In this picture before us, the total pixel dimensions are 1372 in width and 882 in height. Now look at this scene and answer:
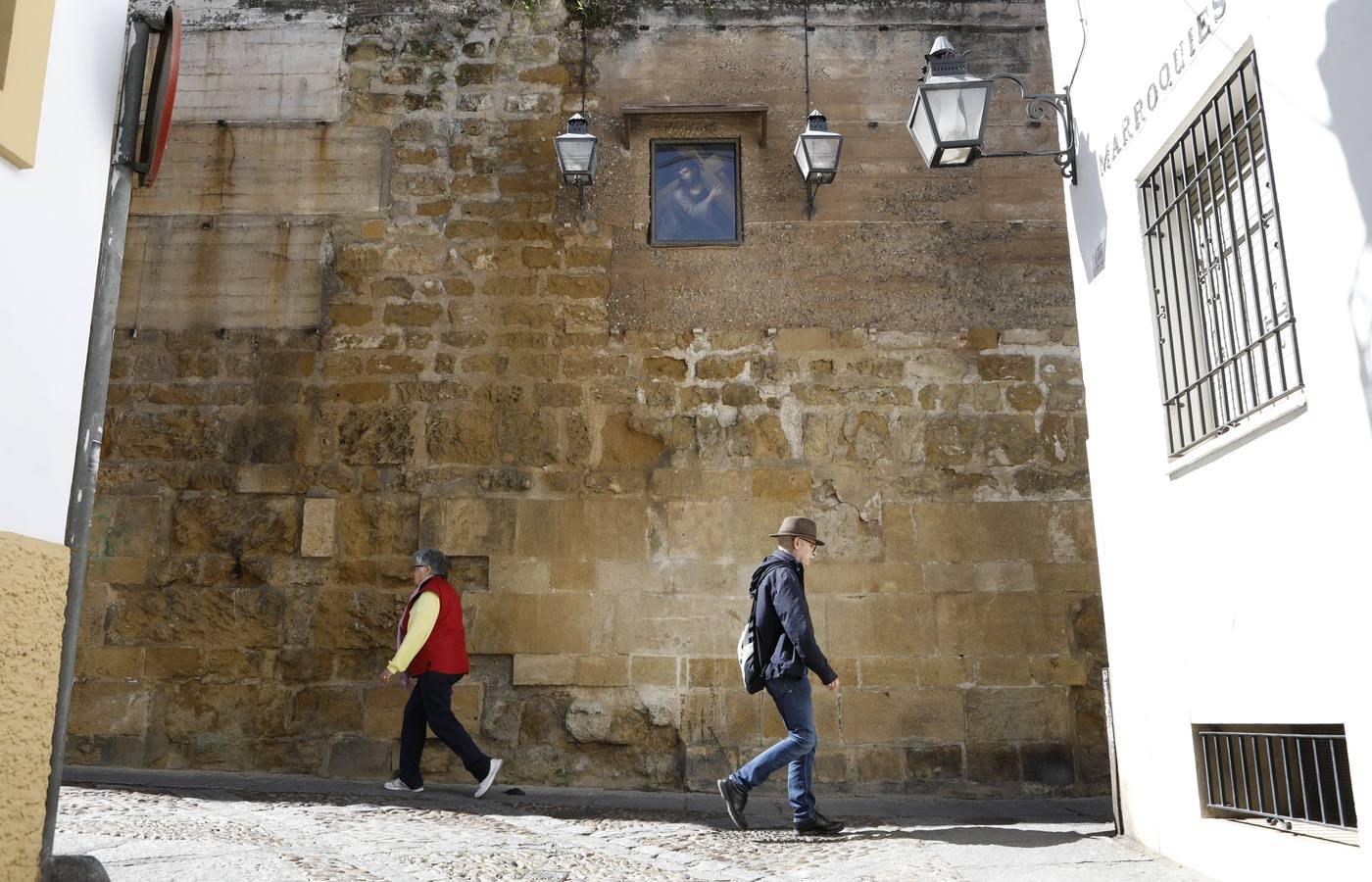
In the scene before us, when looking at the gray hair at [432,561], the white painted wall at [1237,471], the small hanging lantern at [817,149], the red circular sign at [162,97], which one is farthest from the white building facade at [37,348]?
the small hanging lantern at [817,149]

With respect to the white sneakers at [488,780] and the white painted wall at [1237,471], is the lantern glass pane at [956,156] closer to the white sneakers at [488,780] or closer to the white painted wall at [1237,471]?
the white painted wall at [1237,471]

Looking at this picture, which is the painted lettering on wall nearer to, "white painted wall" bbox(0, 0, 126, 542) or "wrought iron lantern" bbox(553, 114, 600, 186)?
"wrought iron lantern" bbox(553, 114, 600, 186)

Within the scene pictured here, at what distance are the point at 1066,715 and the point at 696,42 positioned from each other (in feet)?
17.8

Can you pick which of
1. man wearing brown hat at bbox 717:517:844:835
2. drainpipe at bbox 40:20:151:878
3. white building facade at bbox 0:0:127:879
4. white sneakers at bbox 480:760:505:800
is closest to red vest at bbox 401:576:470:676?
white sneakers at bbox 480:760:505:800

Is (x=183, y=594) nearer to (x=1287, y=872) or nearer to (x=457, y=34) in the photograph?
(x=457, y=34)

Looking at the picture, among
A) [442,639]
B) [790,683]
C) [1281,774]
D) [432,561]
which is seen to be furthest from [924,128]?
[442,639]

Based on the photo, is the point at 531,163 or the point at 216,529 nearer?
the point at 216,529

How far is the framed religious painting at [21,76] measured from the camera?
10.8ft

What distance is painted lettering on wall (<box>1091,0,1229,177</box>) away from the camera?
167 inches

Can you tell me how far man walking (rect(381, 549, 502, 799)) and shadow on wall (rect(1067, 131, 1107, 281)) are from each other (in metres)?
3.96

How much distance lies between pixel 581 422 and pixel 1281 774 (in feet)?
16.1

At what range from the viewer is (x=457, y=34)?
28.3 feet

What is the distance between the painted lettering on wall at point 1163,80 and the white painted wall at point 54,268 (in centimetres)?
392

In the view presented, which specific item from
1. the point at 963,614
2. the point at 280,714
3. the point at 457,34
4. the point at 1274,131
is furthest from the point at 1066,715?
the point at 457,34
